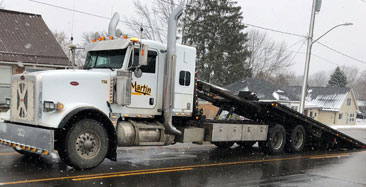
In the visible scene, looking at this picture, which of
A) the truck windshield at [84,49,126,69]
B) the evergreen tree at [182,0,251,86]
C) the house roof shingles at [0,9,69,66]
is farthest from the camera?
the evergreen tree at [182,0,251,86]

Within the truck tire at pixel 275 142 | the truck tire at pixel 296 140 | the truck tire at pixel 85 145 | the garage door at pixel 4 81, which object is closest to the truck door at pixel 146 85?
the truck tire at pixel 85 145

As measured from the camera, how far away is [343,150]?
15641 millimetres

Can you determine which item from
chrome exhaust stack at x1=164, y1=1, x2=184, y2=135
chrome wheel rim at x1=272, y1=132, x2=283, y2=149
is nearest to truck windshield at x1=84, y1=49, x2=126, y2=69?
chrome exhaust stack at x1=164, y1=1, x2=184, y2=135

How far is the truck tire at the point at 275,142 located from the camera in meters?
12.9

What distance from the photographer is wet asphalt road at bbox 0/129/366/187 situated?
7586 millimetres

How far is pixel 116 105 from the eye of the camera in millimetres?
9047

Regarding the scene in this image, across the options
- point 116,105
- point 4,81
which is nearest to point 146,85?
point 116,105

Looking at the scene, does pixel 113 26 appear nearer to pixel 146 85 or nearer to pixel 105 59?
pixel 105 59

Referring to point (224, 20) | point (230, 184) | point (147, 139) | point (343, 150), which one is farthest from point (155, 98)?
point (224, 20)

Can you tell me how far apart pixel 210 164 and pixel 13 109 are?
201 inches

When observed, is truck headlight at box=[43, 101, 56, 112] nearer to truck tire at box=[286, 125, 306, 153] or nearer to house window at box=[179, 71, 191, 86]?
house window at box=[179, 71, 191, 86]

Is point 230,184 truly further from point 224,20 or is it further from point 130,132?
point 224,20

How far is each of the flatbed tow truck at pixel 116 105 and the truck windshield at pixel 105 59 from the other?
0.03 m

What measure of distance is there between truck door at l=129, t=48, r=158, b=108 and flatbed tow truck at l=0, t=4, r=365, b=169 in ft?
0.08
